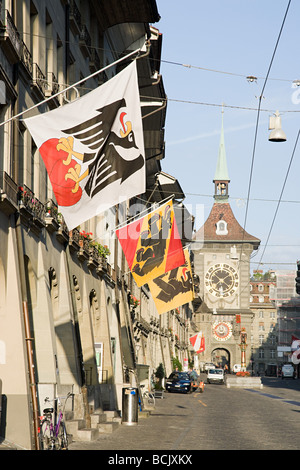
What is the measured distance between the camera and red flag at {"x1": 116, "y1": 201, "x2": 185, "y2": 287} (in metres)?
26.1

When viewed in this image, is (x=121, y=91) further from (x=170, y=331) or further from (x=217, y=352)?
(x=217, y=352)

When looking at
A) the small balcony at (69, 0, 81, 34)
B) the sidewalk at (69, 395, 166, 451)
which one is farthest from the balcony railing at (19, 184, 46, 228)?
the small balcony at (69, 0, 81, 34)

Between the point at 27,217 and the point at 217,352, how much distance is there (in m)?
169

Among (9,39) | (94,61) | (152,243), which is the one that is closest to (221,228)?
(94,61)

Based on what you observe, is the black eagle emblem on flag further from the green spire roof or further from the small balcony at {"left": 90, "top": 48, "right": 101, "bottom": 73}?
the green spire roof

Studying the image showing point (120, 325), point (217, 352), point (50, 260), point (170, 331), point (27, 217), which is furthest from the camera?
point (217, 352)

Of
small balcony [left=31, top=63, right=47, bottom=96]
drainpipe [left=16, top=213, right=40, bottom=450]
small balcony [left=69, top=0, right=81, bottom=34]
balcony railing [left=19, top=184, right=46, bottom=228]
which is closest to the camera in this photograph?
drainpipe [left=16, top=213, right=40, bottom=450]

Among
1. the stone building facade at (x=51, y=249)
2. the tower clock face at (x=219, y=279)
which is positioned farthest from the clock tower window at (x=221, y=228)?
the stone building facade at (x=51, y=249)

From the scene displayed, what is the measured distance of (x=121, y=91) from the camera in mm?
14531

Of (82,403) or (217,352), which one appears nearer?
(82,403)

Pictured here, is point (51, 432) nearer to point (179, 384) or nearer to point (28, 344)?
point (28, 344)

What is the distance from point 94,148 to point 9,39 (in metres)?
3.78

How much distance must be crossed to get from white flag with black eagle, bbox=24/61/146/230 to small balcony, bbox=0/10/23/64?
3.16 m
